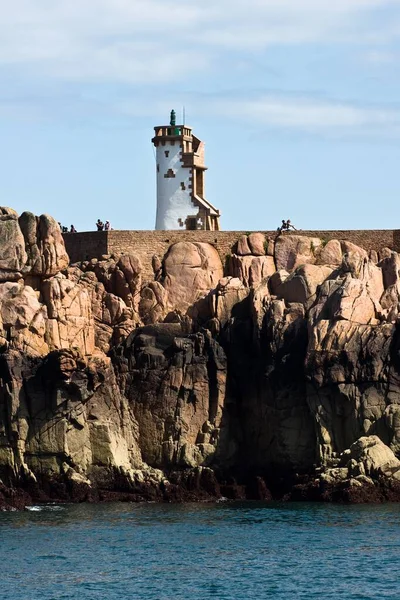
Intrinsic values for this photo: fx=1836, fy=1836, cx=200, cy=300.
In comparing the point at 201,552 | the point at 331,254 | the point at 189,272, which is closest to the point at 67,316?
the point at 189,272

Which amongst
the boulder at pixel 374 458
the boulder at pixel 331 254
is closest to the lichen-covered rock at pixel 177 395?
the boulder at pixel 374 458

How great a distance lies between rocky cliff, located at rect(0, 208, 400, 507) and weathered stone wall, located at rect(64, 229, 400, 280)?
1.25m

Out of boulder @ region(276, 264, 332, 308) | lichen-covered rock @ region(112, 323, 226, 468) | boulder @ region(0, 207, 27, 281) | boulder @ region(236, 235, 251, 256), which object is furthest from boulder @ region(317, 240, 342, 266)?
boulder @ region(0, 207, 27, 281)

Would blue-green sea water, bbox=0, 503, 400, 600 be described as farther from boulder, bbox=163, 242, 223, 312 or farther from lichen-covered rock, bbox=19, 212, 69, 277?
boulder, bbox=163, 242, 223, 312

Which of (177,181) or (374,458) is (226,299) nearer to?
(177,181)

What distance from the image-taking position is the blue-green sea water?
74562 millimetres

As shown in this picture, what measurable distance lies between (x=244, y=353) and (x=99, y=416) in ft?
30.4

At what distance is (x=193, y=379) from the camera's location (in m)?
104

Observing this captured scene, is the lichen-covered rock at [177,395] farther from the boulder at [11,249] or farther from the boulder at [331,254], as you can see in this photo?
the boulder at [331,254]

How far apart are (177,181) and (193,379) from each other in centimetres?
1899

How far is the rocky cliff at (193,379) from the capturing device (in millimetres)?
99938

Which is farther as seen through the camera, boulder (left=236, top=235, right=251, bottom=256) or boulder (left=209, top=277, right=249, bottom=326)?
boulder (left=236, top=235, right=251, bottom=256)

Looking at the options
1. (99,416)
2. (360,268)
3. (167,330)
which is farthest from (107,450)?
(360,268)

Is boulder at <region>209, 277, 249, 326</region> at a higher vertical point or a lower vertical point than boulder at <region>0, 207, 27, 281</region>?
lower
